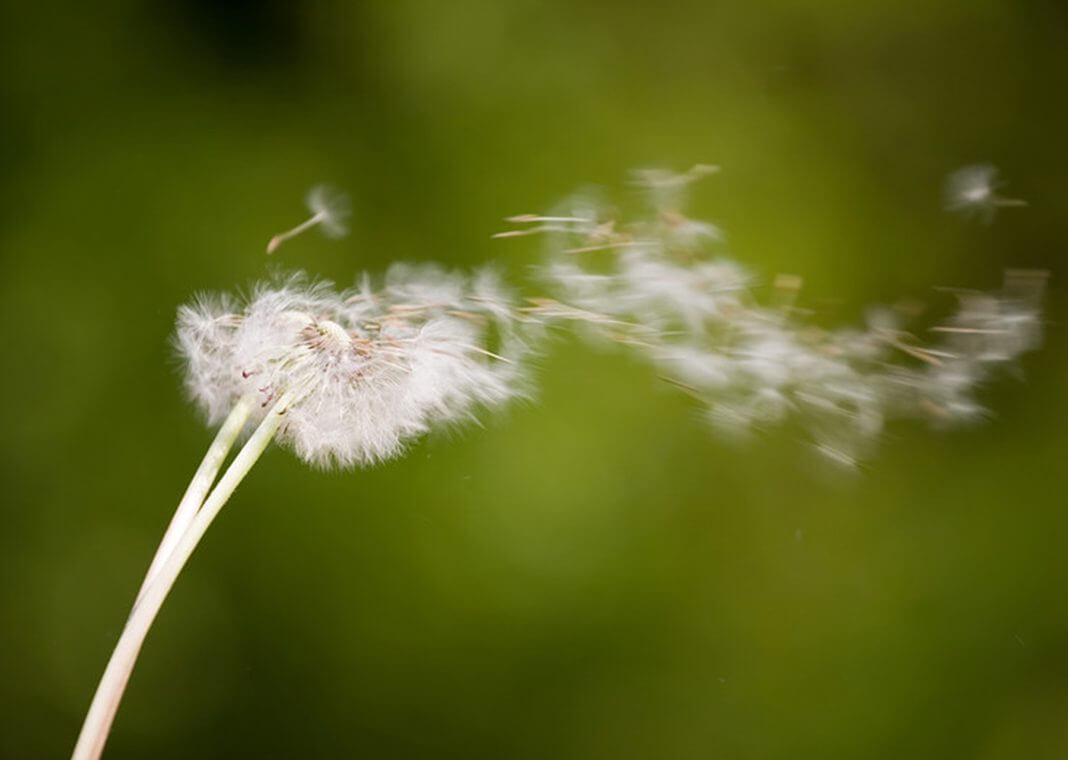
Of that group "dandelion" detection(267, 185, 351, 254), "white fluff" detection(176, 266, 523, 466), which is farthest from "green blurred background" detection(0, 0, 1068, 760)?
"white fluff" detection(176, 266, 523, 466)

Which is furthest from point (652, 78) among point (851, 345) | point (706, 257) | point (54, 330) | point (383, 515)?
point (54, 330)

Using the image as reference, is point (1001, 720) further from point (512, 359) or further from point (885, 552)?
point (512, 359)

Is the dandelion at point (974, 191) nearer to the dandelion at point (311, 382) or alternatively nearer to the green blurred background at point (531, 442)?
the green blurred background at point (531, 442)

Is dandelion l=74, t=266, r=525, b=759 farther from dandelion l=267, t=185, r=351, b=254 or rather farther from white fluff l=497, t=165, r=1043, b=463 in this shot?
dandelion l=267, t=185, r=351, b=254

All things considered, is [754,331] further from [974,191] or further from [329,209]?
[329,209]

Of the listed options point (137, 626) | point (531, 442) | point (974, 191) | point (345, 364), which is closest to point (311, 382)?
point (345, 364)

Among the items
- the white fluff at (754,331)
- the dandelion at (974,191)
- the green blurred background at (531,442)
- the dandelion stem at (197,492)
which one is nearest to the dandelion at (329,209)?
the green blurred background at (531,442)
